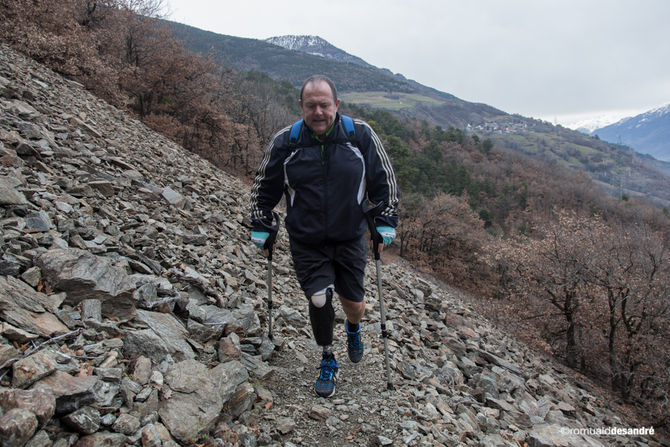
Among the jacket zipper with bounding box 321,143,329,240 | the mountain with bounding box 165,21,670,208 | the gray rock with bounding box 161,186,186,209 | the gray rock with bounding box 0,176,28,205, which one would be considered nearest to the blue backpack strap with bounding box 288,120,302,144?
the jacket zipper with bounding box 321,143,329,240

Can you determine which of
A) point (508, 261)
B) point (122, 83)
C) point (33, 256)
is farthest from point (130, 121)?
point (508, 261)

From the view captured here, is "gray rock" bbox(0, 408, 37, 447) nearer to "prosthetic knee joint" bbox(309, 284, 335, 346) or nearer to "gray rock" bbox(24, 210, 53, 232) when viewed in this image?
"prosthetic knee joint" bbox(309, 284, 335, 346)

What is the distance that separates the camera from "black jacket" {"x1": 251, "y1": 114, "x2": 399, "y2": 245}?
2.99 m

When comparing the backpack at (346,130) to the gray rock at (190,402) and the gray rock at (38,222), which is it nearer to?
the gray rock at (190,402)

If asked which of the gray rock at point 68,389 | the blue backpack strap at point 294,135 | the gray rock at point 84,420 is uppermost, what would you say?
the blue backpack strap at point 294,135

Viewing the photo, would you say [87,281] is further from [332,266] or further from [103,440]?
[332,266]

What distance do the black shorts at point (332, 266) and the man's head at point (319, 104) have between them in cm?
95

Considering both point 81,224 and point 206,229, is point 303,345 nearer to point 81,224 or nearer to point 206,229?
point 81,224

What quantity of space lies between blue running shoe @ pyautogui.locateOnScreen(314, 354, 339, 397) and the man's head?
6.67ft

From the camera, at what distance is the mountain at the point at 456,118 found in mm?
121125

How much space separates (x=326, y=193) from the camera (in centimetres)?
299

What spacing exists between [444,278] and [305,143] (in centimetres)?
2677

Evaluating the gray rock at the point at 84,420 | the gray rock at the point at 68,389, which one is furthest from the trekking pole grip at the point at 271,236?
the gray rock at the point at 84,420

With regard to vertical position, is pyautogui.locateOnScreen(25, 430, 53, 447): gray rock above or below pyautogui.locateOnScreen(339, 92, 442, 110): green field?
below
